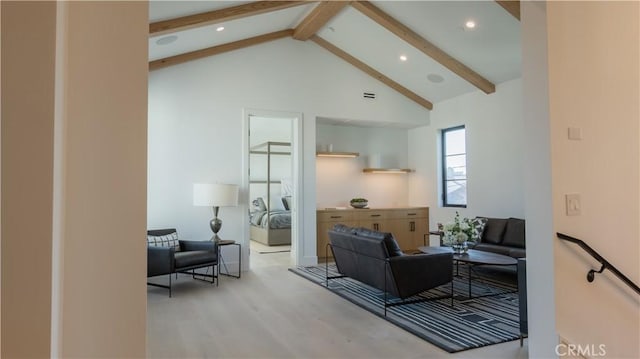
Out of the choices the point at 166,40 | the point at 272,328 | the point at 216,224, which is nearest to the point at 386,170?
the point at 216,224

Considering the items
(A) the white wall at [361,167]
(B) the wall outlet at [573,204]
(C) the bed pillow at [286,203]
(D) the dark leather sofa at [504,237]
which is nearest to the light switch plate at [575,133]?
(B) the wall outlet at [573,204]

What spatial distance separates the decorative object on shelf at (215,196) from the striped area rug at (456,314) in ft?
5.45

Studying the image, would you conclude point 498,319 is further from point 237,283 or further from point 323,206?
point 323,206

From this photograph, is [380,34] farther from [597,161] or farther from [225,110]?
[597,161]

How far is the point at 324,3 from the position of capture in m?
5.30

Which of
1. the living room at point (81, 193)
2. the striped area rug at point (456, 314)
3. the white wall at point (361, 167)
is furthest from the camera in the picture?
the white wall at point (361, 167)

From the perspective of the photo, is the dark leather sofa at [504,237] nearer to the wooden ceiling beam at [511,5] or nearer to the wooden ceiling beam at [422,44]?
the wooden ceiling beam at [422,44]

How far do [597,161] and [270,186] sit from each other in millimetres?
7521

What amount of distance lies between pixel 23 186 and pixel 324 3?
17.2 ft

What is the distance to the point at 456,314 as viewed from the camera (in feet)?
12.5

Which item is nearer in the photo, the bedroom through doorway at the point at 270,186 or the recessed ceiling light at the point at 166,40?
the recessed ceiling light at the point at 166,40

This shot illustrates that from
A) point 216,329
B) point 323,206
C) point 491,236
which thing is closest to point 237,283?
point 216,329

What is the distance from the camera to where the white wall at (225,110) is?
18.5 ft

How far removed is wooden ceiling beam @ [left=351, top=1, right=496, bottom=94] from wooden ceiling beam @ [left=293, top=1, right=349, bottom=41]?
27 cm
